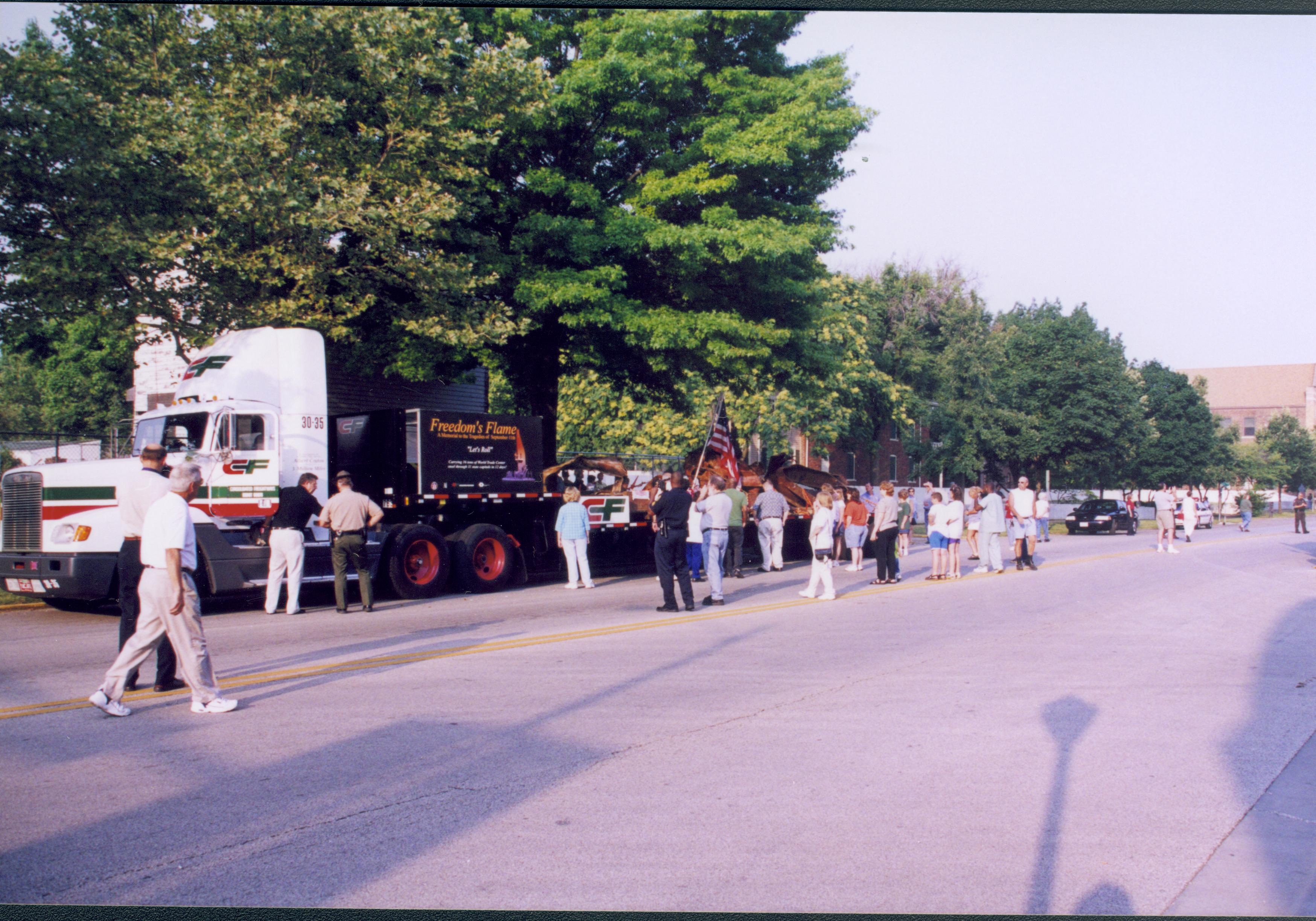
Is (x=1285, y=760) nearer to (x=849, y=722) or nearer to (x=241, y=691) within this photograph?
(x=849, y=722)

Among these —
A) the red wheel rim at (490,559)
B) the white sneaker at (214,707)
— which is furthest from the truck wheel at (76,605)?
the white sneaker at (214,707)

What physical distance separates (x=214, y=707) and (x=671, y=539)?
7.04 meters

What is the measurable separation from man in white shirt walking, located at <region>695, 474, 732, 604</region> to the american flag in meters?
6.10

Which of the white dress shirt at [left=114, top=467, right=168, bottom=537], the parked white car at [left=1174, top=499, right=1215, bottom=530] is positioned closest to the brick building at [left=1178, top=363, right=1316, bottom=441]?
the parked white car at [left=1174, top=499, right=1215, bottom=530]

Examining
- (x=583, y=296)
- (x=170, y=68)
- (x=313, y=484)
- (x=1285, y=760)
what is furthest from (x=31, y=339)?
(x=1285, y=760)

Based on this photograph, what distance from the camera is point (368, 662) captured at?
9.56m

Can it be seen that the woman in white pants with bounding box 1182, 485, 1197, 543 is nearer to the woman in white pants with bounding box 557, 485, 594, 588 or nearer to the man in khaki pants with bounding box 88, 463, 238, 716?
the woman in white pants with bounding box 557, 485, 594, 588

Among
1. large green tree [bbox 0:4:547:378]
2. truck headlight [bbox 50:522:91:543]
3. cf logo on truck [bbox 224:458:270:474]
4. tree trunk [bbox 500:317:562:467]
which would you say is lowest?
truck headlight [bbox 50:522:91:543]

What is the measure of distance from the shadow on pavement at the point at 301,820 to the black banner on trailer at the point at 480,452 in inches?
372

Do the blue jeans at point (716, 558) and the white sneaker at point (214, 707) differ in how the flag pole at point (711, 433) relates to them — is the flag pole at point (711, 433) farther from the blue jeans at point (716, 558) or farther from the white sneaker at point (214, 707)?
the white sneaker at point (214, 707)

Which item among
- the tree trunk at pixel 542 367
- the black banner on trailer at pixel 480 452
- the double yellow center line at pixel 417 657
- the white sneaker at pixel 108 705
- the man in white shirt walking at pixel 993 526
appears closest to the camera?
the white sneaker at pixel 108 705

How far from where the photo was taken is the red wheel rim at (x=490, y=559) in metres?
16.8

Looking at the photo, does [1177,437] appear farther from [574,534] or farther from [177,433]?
[177,433]

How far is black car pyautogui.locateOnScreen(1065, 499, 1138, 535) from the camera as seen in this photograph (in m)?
39.8
